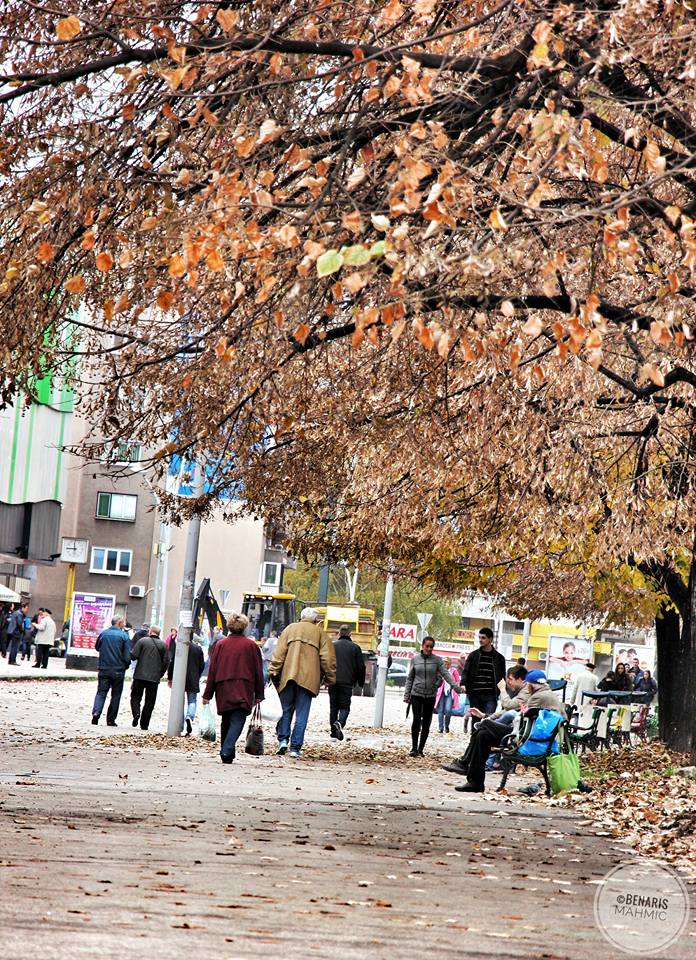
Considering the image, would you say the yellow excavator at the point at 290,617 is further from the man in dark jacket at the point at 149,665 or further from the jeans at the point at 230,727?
the jeans at the point at 230,727

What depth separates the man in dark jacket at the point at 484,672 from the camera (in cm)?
2039

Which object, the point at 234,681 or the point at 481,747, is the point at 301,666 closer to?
the point at 234,681

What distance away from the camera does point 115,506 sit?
74.5 metres

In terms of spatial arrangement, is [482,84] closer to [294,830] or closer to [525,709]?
[294,830]

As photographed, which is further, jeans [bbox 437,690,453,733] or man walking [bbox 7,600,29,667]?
man walking [bbox 7,600,29,667]

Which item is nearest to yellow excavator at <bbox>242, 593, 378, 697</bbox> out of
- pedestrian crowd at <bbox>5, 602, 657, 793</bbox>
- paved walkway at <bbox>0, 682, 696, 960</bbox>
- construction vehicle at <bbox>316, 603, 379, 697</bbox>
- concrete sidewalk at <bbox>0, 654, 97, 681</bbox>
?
construction vehicle at <bbox>316, 603, 379, 697</bbox>

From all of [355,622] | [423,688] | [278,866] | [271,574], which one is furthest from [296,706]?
[271,574]

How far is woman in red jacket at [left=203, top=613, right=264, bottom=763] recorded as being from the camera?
16.2m

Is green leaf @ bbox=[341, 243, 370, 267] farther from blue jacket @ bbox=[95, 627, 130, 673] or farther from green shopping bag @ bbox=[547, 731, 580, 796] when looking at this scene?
blue jacket @ bbox=[95, 627, 130, 673]

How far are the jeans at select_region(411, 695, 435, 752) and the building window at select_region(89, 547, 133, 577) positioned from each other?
5358cm

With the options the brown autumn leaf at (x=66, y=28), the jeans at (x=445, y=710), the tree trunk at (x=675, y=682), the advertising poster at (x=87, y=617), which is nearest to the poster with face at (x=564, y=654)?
the advertising poster at (x=87, y=617)

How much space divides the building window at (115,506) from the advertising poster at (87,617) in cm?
2326

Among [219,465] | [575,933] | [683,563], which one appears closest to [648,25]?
[575,933]

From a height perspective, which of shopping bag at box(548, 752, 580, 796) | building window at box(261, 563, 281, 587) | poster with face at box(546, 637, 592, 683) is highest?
building window at box(261, 563, 281, 587)
